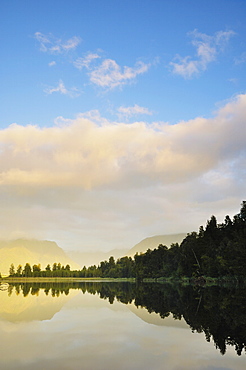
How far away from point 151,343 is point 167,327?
4245 millimetres

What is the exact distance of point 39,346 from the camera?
13.2 meters

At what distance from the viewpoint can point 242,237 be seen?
252ft

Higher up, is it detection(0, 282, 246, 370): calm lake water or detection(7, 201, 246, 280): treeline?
detection(7, 201, 246, 280): treeline

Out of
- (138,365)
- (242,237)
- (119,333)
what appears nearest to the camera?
(138,365)

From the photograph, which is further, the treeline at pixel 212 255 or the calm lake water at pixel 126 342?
the treeline at pixel 212 255

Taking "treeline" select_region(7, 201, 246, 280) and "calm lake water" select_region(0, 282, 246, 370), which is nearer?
"calm lake water" select_region(0, 282, 246, 370)

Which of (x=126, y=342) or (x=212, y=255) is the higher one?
(x=212, y=255)

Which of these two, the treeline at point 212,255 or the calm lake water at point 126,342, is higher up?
the treeline at point 212,255

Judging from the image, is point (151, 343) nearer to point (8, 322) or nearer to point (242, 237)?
point (8, 322)

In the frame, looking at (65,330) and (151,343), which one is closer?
(151,343)

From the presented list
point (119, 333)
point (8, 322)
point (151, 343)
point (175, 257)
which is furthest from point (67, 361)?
point (175, 257)

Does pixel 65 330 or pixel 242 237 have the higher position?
pixel 242 237

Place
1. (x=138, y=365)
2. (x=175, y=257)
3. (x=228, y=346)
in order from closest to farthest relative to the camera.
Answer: (x=138, y=365) < (x=228, y=346) < (x=175, y=257)

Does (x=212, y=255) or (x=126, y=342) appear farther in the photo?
(x=212, y=255)
